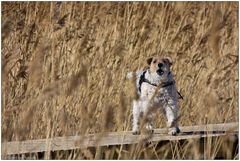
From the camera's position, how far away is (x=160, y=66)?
4.48 metres

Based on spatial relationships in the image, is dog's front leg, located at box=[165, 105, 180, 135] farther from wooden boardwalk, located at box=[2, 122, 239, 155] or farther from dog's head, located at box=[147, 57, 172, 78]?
dog's head, located at box=[147, 57, 172, 78]

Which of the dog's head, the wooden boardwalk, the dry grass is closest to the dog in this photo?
the dog's head

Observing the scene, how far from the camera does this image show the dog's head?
4473 mm

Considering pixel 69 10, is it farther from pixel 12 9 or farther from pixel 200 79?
pixel 200 79

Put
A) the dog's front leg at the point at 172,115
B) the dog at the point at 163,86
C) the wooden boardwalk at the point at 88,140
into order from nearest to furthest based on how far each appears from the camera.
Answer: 1. the wooden boardwalk at the point at 88,140
2. the dog's front leg at the point at 172,115
3. the dog at the point at 163,86

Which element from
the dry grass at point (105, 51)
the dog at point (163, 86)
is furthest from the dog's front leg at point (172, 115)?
the dry grass at point (105, 51)

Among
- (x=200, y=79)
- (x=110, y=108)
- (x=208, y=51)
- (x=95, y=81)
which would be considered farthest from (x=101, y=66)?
(x=110, y=108)

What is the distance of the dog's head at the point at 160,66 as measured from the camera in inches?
176

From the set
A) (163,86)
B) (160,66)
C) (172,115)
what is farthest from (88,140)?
(160,66)

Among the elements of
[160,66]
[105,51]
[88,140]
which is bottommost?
[88,140]

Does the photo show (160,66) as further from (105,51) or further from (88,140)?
(88,140)

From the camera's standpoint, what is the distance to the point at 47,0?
204 inches

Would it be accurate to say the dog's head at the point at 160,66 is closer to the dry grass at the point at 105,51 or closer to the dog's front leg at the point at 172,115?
the dry grass at the point at 105,51

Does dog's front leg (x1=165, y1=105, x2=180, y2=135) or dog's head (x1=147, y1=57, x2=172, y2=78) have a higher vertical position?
dog's head (x1=147, y1=57, x2=172, y2=78)
